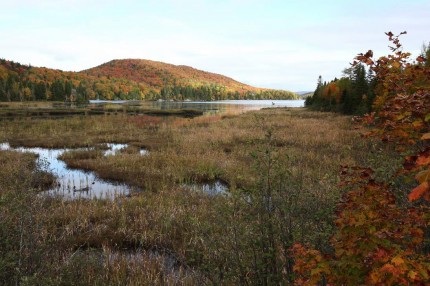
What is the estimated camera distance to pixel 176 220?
8.65 m

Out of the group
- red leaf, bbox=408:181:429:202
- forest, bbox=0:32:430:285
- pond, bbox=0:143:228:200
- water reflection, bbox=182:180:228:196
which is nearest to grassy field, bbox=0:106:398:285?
forest, bbox=0:32:430:285

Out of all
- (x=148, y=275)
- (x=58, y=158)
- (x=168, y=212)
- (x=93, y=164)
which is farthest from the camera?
(x=58, y=158)

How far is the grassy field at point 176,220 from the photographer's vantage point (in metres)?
4.75

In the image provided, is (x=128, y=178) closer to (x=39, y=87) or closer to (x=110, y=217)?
(x=110, y=217)

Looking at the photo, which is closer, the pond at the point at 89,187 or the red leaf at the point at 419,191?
the red leaf at the point at 419,191

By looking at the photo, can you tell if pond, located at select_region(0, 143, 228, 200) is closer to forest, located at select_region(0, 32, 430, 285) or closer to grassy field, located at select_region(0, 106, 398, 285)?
forest, located at select_region(0, 32, 430, 285)

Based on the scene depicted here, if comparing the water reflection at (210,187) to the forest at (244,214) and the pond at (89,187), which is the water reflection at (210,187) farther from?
the forest at (244,214)

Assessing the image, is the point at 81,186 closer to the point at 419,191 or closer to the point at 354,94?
→ the point at 419,191

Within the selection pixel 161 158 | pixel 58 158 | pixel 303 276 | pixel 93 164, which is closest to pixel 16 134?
pixel 58 158

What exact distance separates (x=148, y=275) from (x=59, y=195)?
6.69 meters

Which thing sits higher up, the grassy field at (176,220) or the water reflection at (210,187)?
the grassy field at (176,220)

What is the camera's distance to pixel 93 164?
16000 mm

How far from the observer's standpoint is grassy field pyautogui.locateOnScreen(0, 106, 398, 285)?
475 centimetres

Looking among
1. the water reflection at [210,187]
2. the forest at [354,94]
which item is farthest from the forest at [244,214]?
the forest at [354,94]
